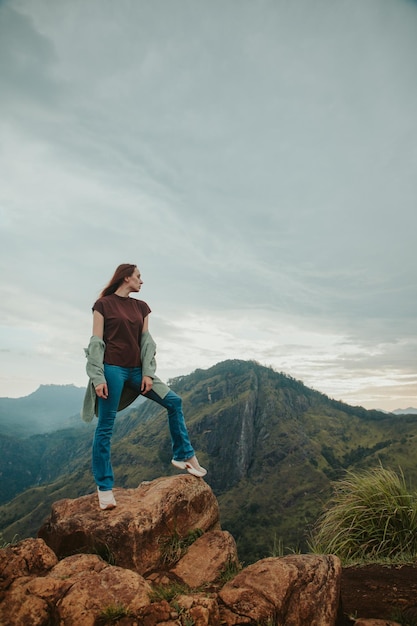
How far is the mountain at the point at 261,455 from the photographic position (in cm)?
11481

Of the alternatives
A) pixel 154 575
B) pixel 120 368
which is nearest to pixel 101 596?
pixel 154 575

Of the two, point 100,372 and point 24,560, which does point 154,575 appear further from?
point 100,372

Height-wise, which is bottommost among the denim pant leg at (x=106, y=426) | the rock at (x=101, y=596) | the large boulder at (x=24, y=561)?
the large boulder at (x=24, y=561)

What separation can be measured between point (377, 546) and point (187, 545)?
111 inches

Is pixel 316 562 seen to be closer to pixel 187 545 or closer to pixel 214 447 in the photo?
pixel 187 545

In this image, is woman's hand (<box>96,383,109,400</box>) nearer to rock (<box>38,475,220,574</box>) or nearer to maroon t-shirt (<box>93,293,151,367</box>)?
maroon t-shirt (<box>93,293,151,367</box>)

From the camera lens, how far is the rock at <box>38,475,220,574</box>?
4.17 meters

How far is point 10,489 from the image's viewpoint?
19425 centimetres

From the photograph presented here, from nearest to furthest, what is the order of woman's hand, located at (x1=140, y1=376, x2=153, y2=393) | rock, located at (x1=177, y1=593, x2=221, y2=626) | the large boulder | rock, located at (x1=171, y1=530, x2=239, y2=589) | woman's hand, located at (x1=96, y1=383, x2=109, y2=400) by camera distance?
rock, located at (x1=177, y1=593, x2=221, y2=626) < the large boulder < rock, located at (x1=171, y1=530, x2=239, y2=589) < woman's hand, located at (x1=96, y1=383, x2=109, y2=400) < woman's hand, located at (x1=140, y1=376, x2=153, y2=393)

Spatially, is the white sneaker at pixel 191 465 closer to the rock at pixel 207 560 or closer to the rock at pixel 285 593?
the rock at pixel 207 560

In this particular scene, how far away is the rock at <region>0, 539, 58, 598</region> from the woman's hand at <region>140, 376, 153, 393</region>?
204cm

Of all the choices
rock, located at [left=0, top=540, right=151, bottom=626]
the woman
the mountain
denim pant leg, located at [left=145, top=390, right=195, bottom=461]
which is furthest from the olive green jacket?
the mountain

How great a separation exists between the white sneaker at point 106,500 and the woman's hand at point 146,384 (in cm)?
143

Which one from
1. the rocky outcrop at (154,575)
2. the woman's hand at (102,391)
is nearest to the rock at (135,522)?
the rocky outcrop at (154,575)
